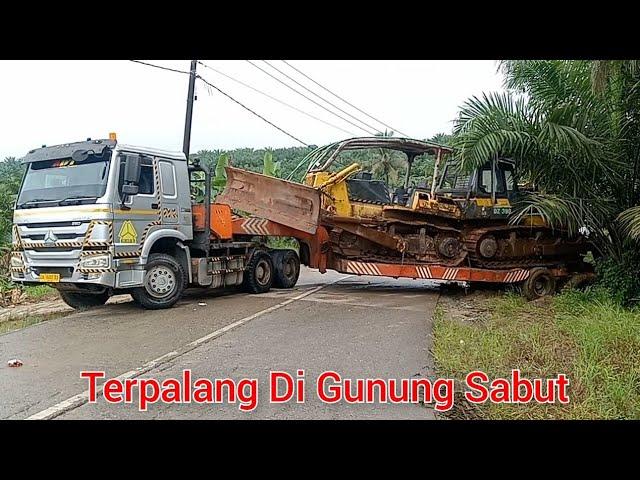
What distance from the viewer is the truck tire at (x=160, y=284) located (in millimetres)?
9008

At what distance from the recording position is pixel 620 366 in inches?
217

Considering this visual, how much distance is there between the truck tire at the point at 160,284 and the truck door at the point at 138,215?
0.43 m

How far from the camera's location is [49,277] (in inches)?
332

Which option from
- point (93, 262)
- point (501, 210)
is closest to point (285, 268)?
point (501, 210)

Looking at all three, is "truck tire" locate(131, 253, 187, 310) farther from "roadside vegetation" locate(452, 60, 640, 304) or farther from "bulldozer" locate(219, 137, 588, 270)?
"roadside vegetation" locate(452, 60, 640, 304)

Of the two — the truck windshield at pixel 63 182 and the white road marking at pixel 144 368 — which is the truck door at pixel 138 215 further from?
the white road marking at pixel 144 368

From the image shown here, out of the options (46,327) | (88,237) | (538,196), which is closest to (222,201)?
(88,237)

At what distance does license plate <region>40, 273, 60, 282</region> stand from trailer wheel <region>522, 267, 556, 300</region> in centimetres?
802

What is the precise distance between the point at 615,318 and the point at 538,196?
2884 millimetres
